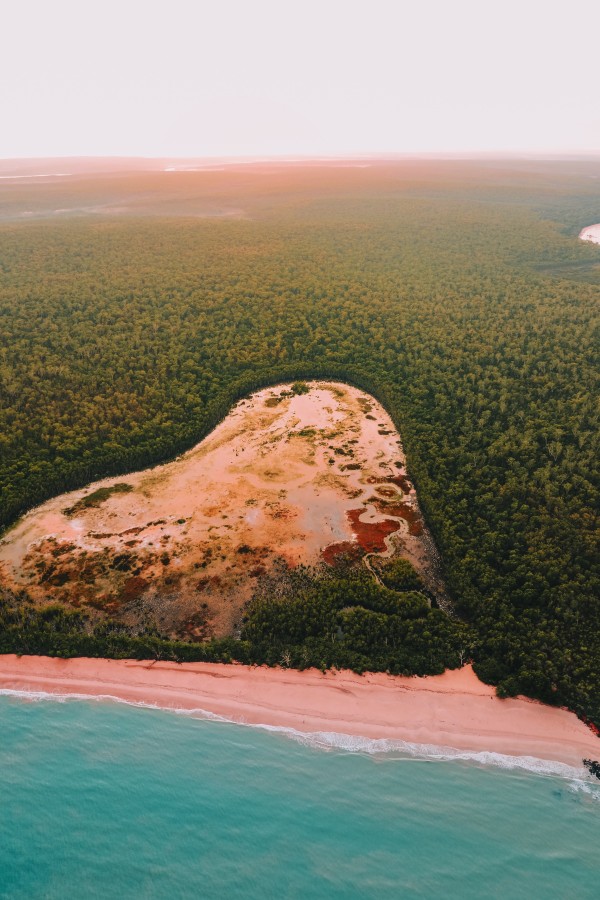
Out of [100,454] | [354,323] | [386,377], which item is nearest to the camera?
[100,454]

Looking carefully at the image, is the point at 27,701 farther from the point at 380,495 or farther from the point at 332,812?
the point at 380,495

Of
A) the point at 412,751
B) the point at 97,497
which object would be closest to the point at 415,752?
the point at 412,751

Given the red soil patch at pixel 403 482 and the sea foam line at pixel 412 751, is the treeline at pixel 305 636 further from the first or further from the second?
the red soil patch at pixel 403 482

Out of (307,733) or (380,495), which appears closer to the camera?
(307,733)

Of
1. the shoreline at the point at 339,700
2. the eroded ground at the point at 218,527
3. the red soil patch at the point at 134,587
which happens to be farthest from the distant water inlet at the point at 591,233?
the red soil patch at the point at 134,587

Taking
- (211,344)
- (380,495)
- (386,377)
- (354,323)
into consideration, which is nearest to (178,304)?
(211,344)

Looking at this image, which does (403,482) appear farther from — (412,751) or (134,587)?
(134,587)
